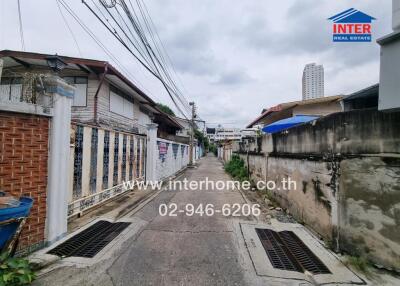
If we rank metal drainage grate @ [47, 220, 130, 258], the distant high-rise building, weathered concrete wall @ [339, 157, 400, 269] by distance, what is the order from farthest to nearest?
the distant high-rise building
metal drainage grate @ [47, 220, 130, 258]
weathered concrete wall @ [339, 157, 400, 269]

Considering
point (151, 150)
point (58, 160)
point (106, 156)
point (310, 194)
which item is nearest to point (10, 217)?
point (58, 160)

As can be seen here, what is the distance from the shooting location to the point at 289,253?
3.61 meters

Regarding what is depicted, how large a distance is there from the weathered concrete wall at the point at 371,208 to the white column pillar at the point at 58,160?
4.57 meters

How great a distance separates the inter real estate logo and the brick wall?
6.62m

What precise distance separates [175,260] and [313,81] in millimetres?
12858

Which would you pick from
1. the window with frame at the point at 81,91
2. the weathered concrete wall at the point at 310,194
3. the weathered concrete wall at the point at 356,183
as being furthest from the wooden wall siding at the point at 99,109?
the weathered concrete wall at the point at 356,183

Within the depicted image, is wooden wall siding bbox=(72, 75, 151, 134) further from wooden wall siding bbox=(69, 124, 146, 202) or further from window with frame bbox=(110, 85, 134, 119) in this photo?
wooden wall siding bbox=(69, 124, 146, 202)

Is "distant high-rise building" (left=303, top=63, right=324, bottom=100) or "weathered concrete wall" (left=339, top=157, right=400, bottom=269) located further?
"distant high-rise building" (left=303, top=63, right=324, bottom=100)

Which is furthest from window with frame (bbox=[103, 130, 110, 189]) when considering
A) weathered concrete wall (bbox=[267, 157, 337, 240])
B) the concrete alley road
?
weathered concrete wall (bbox=[267, 157, 337, 240])

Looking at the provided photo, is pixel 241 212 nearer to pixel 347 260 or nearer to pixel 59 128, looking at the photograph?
pixel 347 260

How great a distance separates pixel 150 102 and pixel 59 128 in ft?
34.7

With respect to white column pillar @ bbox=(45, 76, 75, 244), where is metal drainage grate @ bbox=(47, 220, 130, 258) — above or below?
below

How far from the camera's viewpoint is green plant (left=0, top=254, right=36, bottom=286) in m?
2.49

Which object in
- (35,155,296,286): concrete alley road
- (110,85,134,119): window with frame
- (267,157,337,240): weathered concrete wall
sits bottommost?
(35,155,296,286): concrete alley road
